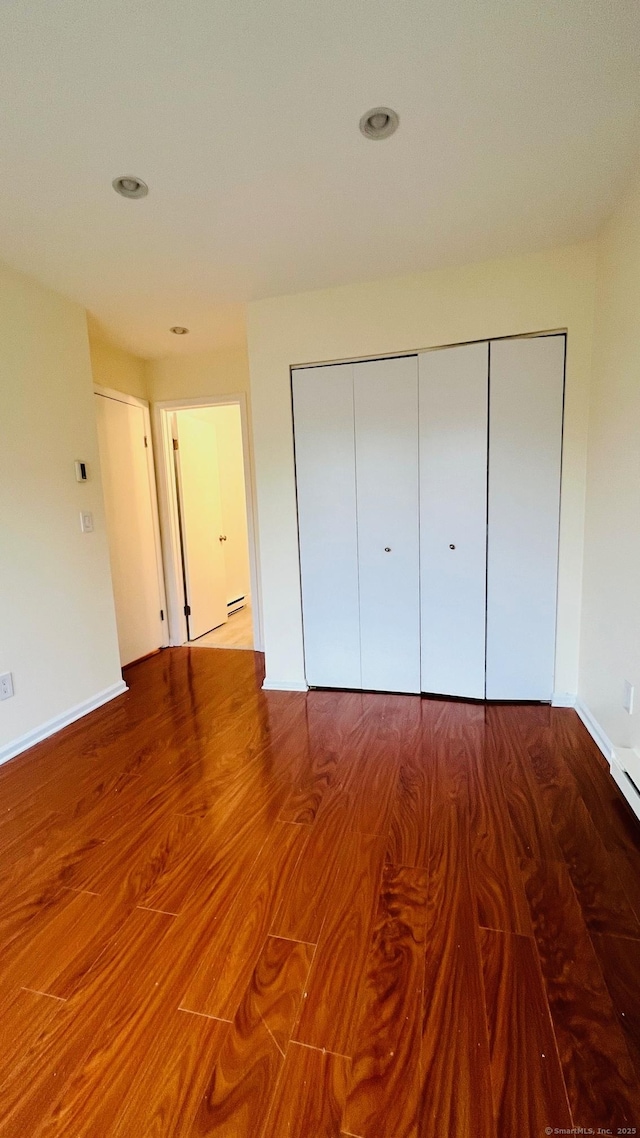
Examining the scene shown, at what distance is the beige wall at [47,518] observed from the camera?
242 centimetres

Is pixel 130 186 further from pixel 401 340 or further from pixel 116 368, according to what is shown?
pixel 116 368

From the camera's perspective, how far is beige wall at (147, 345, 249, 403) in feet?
12.6

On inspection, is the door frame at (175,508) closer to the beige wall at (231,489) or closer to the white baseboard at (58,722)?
the beige wall at (231,489)

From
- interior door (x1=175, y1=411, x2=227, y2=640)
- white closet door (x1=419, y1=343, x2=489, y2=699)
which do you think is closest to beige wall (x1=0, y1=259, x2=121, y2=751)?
interior door (x1=175, y1=411, x2=227, y2=640)

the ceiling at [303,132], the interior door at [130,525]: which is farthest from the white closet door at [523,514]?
the interior door at [130,525]

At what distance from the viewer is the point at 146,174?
1800mm

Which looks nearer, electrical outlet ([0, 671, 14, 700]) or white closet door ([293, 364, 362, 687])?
electrical outlet ([0, 671, 14, 700])

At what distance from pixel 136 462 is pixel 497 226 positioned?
2.99m

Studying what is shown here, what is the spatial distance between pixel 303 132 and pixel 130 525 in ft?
9.48

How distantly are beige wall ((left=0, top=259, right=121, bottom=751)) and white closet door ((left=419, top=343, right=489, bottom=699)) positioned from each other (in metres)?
2.08

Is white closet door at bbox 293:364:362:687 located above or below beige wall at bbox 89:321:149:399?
below

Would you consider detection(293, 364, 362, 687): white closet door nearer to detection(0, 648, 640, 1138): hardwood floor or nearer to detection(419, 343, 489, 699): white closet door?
detection(419, 343, 489, 699): white closet door

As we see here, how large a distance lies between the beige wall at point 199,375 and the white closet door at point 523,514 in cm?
211

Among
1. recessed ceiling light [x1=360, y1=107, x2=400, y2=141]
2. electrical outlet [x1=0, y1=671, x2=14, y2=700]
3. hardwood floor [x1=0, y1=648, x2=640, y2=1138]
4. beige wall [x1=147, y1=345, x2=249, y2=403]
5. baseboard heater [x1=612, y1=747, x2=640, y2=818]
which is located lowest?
hardwood floor [x1=0, y1=648, x2=640, y2=1138]
